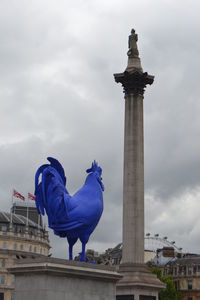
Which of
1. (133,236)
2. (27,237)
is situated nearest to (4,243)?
(27,237)

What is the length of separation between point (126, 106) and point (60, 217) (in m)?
28.7

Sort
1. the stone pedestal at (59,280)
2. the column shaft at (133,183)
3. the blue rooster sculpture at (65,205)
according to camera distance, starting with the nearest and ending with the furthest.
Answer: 1. the stone pedestal at (59,280)
2. the blue rooster sculpture at (65,205)
3. the column shaft at (133,183)

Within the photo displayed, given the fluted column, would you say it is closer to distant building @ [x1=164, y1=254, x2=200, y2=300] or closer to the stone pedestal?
the stone pedestal

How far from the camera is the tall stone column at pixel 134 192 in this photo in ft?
176

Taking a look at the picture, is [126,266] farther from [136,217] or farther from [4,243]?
[4,243]

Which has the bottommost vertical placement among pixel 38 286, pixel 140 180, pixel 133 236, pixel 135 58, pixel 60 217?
pixel 38 286

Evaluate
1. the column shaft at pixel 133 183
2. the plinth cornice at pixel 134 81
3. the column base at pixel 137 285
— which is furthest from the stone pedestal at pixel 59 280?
the plinth cornice at pixel 134 81

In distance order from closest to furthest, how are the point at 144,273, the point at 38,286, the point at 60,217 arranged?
1. the point at 38,286
2. the point at 60,217
3. the point at 144,273

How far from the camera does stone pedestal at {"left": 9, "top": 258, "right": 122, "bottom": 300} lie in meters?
30.4

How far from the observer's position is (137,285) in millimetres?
52906

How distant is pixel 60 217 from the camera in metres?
32.5

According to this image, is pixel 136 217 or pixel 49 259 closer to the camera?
pixel 49 259

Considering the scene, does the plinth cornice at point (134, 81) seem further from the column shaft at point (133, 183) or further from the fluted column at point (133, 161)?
the column shaft at point (133, 183)

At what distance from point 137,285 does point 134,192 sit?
28.7 ft
